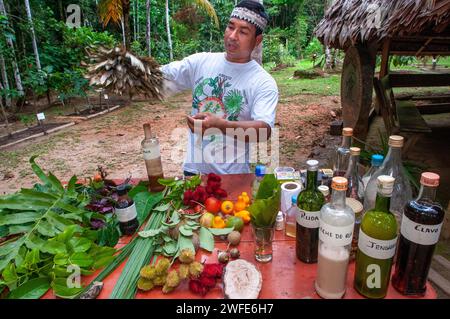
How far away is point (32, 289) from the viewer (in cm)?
114

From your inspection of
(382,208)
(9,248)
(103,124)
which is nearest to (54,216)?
(9,248)

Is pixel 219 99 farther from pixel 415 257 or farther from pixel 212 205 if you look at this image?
pixel 415 257

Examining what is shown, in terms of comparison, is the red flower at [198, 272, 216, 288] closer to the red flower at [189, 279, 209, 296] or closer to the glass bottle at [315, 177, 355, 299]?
the red flower at [189, 279, 209, 296]

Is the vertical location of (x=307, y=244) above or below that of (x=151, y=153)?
below

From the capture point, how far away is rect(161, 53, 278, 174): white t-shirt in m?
2.07

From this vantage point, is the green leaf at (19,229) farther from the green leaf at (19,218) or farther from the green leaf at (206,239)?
the green leaf at (206,239)

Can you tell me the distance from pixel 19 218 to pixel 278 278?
1192mm

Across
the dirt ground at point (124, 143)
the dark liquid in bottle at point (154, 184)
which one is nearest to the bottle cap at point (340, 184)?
the dark liquid in bottle at point (154, 184)

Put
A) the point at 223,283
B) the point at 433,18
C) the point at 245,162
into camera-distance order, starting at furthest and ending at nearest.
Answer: the point at 433,18 < the point at 245,162 < the point at 223,283

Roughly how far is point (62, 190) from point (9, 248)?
1.35 feet

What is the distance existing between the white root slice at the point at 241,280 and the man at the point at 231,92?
868 millimetres

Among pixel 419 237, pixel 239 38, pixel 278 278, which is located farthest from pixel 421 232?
pixel 239 38

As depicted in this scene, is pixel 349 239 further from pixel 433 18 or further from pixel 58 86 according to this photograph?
pixel 58 86
